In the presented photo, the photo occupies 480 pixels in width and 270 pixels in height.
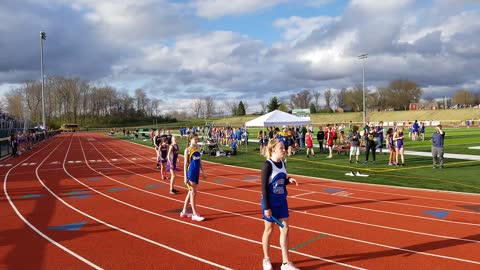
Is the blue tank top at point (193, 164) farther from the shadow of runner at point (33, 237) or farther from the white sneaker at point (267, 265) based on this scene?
the white sneaker at point (267, 265)

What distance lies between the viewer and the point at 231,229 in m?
7.27

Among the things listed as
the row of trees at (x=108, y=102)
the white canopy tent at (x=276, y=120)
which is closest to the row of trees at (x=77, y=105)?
the row of trees at (x=108, y=102)

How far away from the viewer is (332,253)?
19.1 feet

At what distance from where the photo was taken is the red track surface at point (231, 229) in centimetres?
562

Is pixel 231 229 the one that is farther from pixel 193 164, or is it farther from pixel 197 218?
pixel 193 164

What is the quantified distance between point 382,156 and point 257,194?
37.7 feet

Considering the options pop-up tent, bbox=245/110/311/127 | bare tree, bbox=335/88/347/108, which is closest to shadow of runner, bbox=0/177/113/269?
pop-up tent, bbox=245/110/311/127

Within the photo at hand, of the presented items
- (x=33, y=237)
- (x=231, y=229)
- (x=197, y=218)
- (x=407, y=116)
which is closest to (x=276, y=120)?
(x=197, y=218)

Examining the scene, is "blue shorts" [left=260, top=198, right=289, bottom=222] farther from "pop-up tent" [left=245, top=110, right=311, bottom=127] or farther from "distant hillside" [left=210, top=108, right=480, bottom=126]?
"distant hillside" [left=210, top=108, right=480, bottom=126]

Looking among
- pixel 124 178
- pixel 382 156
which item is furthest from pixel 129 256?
pixel 382 156

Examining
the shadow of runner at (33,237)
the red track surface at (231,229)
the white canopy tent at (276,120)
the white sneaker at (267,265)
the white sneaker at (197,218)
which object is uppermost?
the white canopy tent at (276,120)

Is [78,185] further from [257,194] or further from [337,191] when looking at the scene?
[337,191]

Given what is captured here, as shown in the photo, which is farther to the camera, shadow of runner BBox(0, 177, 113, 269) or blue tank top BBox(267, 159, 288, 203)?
shadow of runner BBox(0, 177, 113, 269)

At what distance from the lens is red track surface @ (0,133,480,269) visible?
5.62m
